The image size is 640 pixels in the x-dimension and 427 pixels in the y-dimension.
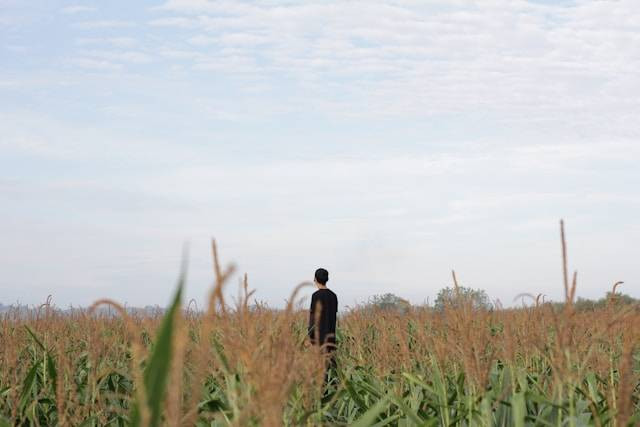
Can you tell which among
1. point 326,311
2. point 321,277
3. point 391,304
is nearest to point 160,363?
point 326,311

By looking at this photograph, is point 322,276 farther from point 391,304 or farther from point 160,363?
point 391,304

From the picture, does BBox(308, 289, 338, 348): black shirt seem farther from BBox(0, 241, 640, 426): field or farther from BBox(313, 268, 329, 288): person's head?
BBox(0, 241, 640, 426): field

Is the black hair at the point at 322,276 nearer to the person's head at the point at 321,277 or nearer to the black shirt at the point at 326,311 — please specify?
the person's head at the point at 321,277

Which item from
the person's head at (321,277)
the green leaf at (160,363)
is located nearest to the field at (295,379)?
the green leaf at (160,363)

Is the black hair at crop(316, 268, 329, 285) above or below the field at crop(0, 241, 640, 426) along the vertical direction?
above

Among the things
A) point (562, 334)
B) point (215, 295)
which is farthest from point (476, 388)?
point (215, 295)

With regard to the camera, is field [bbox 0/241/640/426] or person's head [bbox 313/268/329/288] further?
person's head [bbox 313/268/329/288]

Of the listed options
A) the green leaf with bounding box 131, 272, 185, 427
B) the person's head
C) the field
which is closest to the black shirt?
the person's head

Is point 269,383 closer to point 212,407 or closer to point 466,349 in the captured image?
point 466,349

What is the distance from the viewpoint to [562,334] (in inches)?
103

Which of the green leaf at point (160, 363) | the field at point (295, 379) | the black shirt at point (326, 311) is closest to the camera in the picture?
the green leaf at point (160, 363)

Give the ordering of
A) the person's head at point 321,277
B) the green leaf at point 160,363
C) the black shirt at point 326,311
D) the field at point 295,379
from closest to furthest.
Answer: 1. the green leaf at point 160,363
2. the field at point 295,379
3. the black shirt at point 326,311
4. the person's head at point 321,277

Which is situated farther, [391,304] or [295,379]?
[391,304]

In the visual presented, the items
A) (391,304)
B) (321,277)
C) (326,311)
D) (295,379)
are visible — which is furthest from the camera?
(391,304)
